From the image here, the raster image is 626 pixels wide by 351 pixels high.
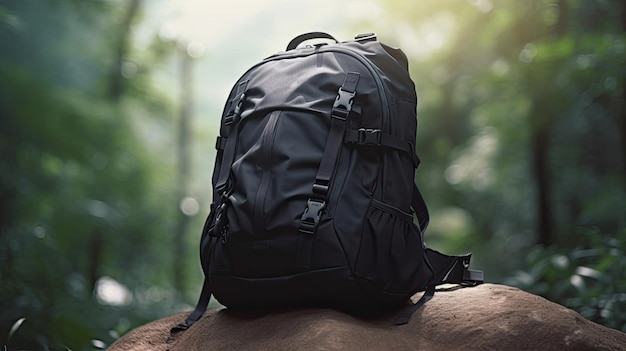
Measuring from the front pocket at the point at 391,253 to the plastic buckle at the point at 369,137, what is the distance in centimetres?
16

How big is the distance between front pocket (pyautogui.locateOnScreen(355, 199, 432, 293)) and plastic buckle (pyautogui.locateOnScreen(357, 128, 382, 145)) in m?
0.16

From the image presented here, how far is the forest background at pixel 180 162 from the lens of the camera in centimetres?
356

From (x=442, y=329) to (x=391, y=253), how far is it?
234mm

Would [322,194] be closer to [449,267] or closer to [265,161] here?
[265,161]

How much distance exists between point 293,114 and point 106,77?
255 inches

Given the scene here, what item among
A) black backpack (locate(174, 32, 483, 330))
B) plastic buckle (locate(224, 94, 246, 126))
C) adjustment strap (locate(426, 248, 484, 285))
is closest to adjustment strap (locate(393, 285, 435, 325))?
black backpack (locate(174, 32, 483, 330))

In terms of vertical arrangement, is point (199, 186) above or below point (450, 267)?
below

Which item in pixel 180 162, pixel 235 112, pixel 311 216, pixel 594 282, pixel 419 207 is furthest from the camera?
pixel 180 162

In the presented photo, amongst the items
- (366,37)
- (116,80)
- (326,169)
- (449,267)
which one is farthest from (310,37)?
(116,80)

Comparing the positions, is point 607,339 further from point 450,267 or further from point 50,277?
point 50,277

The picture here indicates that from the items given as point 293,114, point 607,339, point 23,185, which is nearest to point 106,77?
point 23,185

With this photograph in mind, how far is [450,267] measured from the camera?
2.05 metres

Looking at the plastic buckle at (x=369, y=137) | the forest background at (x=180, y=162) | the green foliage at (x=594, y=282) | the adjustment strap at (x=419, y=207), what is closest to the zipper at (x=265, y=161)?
the plastic buckle at (x=369, y=137)

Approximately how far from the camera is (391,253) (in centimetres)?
172
